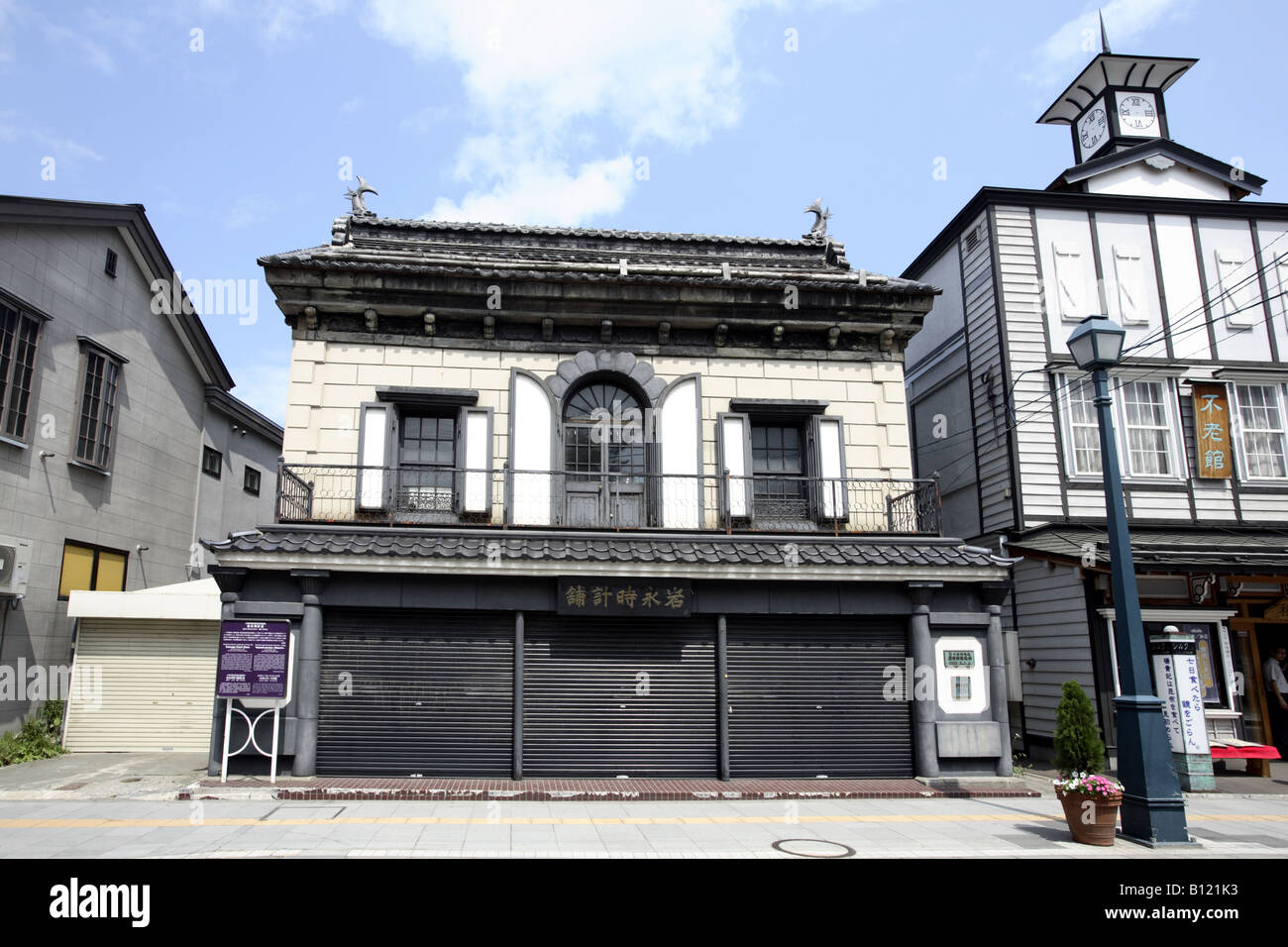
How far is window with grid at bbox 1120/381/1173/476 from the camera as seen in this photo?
59.5 feet

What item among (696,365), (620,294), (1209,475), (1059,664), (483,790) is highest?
(620,294)

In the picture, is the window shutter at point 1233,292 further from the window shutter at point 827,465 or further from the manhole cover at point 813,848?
the manhole cover at point 813,848

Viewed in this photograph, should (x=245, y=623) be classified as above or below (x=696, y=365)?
below

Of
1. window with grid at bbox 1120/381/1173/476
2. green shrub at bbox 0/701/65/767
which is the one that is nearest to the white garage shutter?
green shrub at bbox 0/701/65/767

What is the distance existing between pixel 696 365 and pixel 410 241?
738 centimetres

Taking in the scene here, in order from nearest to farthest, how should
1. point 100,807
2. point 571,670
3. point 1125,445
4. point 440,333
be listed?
1. point 100,807
2. point 571,670
3. point 440,333
4. point 1125,445

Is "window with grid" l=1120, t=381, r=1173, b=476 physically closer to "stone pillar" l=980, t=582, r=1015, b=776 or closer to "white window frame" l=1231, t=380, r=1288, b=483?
"white window frame" l=1231, t=380, r=1288, b=483

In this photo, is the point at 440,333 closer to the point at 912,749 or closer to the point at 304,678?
the point at 304,678

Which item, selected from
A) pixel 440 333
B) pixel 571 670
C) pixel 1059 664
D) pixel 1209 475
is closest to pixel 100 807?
pixel 571 670

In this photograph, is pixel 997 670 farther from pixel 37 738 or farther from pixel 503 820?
pixel 37 738

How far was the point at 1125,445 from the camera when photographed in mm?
18109

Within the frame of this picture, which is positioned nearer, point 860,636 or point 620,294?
point 860,636

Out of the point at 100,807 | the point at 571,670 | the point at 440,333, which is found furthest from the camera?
the point at 440,333

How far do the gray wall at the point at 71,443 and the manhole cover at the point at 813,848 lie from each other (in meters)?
16.0
